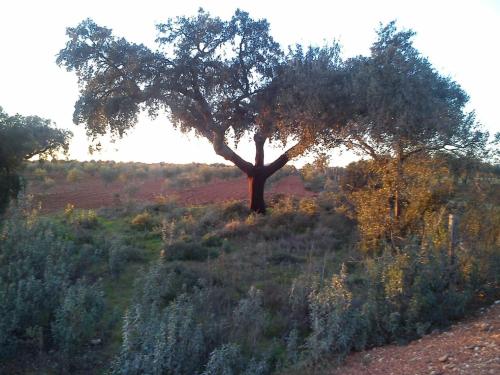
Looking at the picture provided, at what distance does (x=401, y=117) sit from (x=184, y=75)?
24.1ft

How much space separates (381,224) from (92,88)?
1061 centimetres

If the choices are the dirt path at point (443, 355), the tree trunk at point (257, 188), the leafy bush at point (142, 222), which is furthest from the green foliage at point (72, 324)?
the tree trunk at point (257, 188)

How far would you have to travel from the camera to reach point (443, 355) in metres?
6.21

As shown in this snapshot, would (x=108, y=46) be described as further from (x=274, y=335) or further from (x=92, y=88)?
(x=274, y=335)

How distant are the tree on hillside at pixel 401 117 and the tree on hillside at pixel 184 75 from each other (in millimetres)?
3551

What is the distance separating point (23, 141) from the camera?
17750 mm

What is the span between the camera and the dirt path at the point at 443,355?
5.85 m

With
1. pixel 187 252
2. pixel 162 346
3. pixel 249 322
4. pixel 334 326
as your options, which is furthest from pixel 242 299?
pixel 187 252

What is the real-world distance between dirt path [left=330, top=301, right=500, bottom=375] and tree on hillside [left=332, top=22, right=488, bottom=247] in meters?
5.24

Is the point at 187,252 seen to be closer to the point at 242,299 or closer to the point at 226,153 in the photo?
the point at 242,299

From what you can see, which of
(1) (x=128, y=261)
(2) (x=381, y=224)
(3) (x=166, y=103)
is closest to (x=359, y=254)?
(2) (x=381, y=224)

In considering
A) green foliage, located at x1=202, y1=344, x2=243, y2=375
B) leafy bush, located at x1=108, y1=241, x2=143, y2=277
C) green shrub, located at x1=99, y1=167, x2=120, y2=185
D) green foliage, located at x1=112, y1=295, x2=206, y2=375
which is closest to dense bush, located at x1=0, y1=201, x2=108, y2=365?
green foliage, located at x1=112, y1=295, x2=206, y2=375

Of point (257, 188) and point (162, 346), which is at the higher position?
point (257, 188)

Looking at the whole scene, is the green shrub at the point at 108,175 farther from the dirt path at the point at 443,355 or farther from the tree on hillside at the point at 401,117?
the dirt path at the point at 443,355
